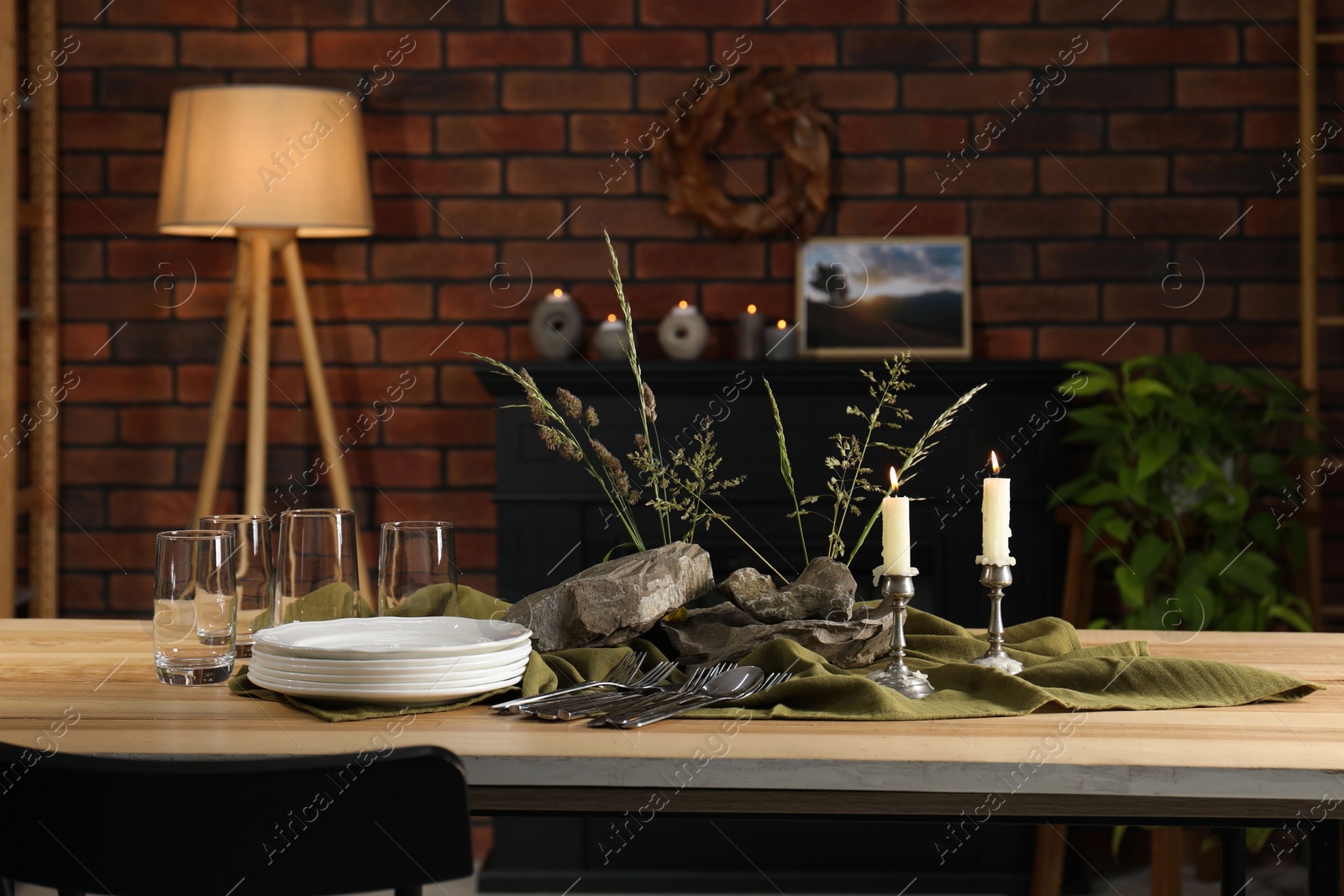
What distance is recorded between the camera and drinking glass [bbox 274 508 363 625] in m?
1.38

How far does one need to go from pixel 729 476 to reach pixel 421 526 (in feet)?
4.97

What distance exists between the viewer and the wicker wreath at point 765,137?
3.04 metres

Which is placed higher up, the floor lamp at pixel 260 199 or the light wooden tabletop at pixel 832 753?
the floor lamp at pixel 260 199

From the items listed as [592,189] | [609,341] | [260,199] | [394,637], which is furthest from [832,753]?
[592,189]

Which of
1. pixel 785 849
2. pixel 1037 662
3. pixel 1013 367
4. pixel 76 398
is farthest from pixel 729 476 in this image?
pixel 76 398

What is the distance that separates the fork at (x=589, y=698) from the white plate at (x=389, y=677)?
0.06 metres

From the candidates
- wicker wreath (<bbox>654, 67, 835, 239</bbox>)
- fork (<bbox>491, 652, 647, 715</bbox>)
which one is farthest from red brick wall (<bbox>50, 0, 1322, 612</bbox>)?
fork (<bbox>491, 652, 647, 715</bbox>)

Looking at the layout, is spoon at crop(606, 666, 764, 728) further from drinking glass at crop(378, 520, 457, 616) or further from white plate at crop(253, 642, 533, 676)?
drinking glass at crop(378, 520, 457, 616)

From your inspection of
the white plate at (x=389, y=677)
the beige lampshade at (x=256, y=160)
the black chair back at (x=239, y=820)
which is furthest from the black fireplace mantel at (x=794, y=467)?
the black chair back at (x=239, y=820)

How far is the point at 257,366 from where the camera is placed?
2.89 meters

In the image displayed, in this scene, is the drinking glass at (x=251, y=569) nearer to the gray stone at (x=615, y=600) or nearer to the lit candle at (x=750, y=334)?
the gray stone at (x=615, y=600)

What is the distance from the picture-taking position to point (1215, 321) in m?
3.08

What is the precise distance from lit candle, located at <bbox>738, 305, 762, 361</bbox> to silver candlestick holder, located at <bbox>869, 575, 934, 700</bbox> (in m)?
1.65

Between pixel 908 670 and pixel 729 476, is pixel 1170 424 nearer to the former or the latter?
pixel 729 476
